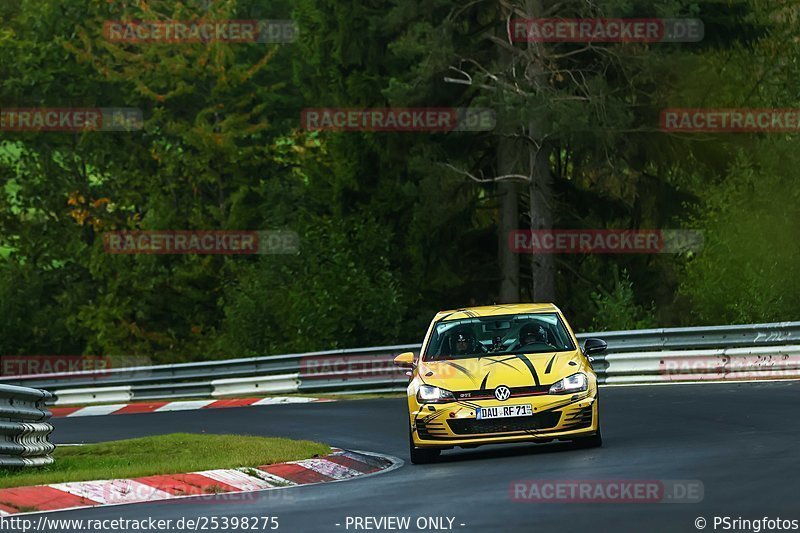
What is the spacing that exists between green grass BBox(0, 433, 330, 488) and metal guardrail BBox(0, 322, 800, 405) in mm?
8920

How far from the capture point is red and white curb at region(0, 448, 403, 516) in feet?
44.1

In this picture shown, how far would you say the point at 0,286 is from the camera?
57938 millimetres

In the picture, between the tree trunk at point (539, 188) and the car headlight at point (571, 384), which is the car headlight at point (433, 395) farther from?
the tree trunk at point (539, 188)

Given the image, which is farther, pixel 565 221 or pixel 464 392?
pixel 565 221

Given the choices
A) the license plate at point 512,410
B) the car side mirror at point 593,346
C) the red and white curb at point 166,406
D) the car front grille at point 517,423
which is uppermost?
the car side mirror at point 593,346

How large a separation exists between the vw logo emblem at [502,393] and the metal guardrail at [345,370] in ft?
34.3

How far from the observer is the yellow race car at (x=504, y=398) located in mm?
15844

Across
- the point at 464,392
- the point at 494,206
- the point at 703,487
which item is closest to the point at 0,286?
the point at 494,206

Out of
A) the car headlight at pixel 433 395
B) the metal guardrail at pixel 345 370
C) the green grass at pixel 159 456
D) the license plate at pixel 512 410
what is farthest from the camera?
the metal guardrail at pixel 345 370

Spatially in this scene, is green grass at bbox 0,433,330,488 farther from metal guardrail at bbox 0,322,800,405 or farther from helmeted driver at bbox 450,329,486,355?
metal guardrail at bbox 0,322,800,405

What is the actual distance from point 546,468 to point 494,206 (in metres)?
31.6

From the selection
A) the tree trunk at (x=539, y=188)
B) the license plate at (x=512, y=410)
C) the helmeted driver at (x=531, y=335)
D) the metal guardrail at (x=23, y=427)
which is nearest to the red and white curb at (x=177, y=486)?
the license plate at (x=512, y=410)

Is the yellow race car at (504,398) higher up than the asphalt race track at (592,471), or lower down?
higher up

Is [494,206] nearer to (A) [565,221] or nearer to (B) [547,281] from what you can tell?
(A) [565,221]
